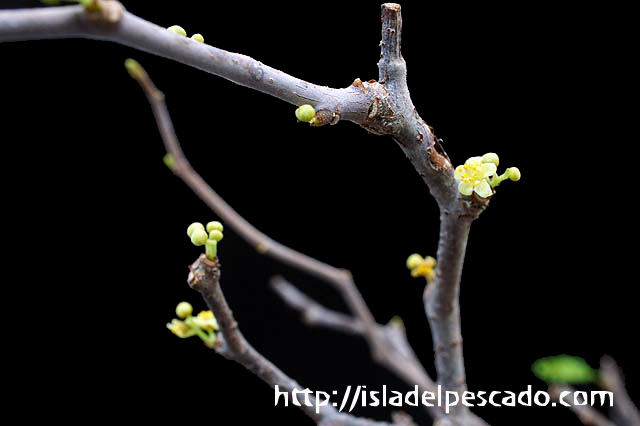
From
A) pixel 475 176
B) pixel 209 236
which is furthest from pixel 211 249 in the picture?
A: pixel 475 176

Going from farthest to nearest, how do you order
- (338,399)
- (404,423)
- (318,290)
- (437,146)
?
(318,290) < (338,399) < (404,423) < (437,146)

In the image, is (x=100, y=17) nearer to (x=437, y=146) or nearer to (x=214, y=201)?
Result: (x=437, y=146)

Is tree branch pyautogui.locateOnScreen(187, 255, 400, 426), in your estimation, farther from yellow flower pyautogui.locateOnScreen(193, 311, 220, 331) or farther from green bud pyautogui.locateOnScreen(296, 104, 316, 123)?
green bud pyautogui.locateOnScreen(296, 104, 316, 123)

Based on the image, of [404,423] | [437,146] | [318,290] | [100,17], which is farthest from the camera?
[318,290]

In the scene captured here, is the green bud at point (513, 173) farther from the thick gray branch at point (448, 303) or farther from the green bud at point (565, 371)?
the green bud at point (565, 371)

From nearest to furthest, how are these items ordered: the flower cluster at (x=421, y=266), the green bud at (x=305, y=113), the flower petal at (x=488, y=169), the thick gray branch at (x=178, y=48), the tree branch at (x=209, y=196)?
1. the thick gray branch at (x=178, y=48)
2. the green bud at (x=305, y=113)
3. the flower petal at (x=488, y=169)
4. the flower cluster at (x=421, y=266)
5. the tree branch at (x=209, y=196)

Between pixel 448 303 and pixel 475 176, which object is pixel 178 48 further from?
pixel 448 303

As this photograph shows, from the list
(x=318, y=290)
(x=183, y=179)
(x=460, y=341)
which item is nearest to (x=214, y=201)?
(x=183, y=179)

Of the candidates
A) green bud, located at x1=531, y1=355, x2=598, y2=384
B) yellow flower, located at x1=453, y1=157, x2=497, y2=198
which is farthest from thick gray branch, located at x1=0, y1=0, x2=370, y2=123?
→ green bud, located at x1=531, y1=355, x2=598, y2=384

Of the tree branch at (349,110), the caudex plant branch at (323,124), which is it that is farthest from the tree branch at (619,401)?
the tree branch at (349,110)
